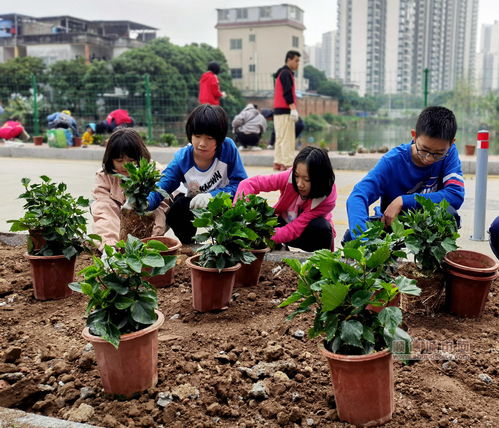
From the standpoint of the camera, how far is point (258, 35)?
2712 inches

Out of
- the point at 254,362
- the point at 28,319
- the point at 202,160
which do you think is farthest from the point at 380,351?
the point at 202,160

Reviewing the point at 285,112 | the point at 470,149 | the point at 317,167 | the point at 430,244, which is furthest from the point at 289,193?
the point at 470,149

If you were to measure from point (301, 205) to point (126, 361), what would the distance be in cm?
199

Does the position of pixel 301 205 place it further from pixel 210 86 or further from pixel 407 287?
pixel 210 86

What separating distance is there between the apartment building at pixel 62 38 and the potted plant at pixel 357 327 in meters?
47.5

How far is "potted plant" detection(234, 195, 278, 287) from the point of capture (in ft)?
10.5

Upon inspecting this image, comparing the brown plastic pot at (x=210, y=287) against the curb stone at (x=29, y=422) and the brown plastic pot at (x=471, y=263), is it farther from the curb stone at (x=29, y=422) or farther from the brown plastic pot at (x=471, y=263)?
the curb stone at (x=29, y=422)

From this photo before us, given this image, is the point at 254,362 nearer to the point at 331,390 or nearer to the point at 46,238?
the point at 331,390

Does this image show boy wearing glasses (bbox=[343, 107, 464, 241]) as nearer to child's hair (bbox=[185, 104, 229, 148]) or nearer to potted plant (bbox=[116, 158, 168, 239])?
child's hair (bbox=[185, 104, 229, 148])

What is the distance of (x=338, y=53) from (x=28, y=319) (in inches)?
3491

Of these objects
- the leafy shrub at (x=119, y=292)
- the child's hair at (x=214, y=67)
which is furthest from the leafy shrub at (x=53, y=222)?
the child's hair at (x=214, y=67)

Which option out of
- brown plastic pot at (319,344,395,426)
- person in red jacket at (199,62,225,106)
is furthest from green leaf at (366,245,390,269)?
person in red jacket at (199,62,225,106)

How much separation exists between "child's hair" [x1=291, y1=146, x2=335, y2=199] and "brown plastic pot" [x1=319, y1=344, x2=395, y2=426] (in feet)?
5.31

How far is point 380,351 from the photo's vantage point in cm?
186
